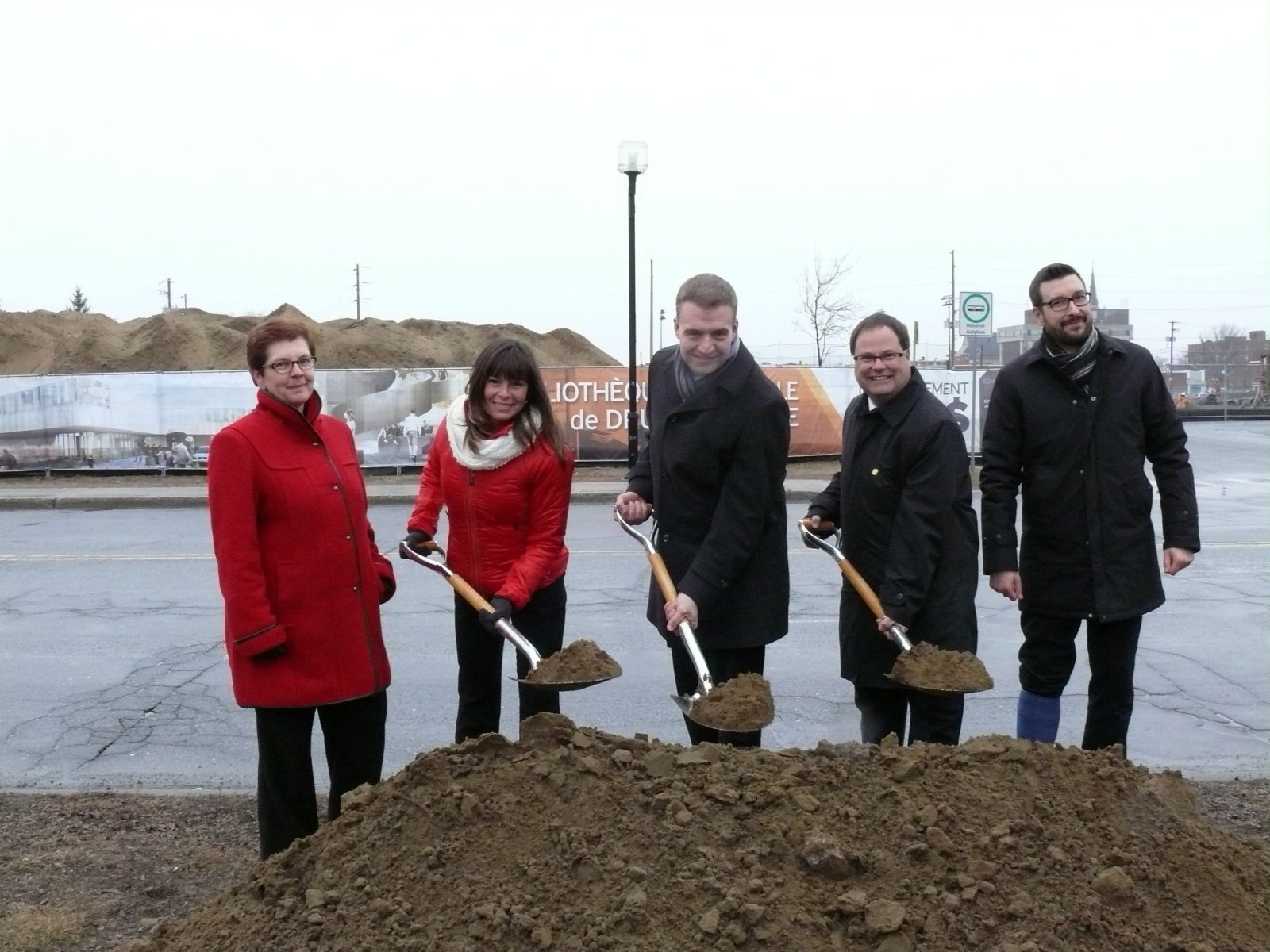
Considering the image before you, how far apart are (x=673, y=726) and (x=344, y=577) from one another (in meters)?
2.63

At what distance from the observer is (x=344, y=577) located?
3510mm

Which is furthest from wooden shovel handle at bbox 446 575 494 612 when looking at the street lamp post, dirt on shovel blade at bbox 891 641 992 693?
the street lamp post

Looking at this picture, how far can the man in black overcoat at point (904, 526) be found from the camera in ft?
12.4

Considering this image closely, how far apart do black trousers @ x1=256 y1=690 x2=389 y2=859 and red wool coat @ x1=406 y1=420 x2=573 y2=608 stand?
22.9 inches

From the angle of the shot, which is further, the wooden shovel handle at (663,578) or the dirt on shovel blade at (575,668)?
the wooden shovel handle at (663,578)

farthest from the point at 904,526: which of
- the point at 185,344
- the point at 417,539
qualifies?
the point at 185,344

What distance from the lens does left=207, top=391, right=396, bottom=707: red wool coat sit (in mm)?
3287

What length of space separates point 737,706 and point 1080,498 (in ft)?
5.17

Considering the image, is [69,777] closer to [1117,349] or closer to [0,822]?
[0,822]

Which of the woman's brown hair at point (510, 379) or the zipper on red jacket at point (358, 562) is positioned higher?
the woman's brown hair at point (510, 379)

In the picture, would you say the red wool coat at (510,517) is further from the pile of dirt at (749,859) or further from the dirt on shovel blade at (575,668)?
the pile of dirt at (749,859)

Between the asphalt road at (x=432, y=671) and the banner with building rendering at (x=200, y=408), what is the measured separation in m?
7.90

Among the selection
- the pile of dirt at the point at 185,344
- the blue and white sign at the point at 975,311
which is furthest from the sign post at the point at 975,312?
the pile of dirt at the point at 185,344

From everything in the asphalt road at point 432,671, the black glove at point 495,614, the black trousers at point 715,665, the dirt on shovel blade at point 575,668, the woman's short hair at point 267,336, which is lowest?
the asphalt road at point 432,671
